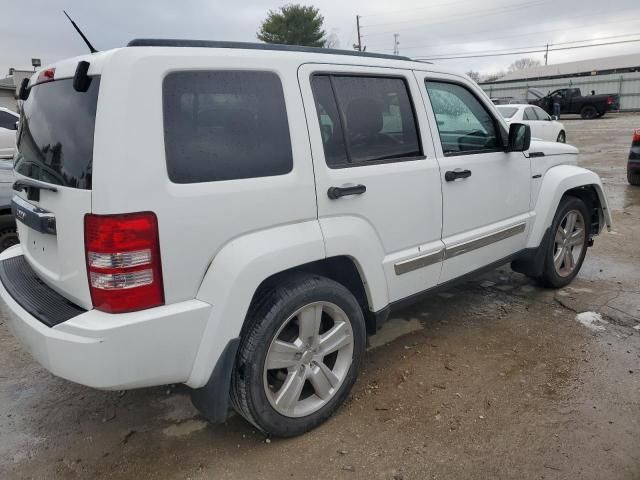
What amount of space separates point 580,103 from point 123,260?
108 ft

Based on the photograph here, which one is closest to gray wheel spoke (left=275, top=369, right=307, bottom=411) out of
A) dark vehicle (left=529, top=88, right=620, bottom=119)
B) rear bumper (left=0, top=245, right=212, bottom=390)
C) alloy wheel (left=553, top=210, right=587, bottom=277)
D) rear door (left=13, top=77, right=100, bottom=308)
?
rear bumper (left=0, top=245, right=212, bottom=390)

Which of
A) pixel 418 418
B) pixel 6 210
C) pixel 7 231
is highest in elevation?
pixel 6 210

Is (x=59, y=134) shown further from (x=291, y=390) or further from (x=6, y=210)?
(x=6, y=210)

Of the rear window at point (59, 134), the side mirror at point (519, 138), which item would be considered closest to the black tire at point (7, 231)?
the rear window at point (59, 134)

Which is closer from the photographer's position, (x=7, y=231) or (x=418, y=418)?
(x=418, y=418)

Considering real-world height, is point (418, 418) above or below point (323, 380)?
below

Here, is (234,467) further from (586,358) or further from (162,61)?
(586,358)

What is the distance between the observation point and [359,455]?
8.29 feet

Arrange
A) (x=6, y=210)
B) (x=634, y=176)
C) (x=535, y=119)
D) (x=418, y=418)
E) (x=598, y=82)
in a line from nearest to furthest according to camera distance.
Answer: (x=418, y=418), (x=6, y=210), (x=634, y=176), (x=535, y=119), (x=598, y=82)

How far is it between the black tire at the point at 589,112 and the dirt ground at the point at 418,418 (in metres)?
29.6

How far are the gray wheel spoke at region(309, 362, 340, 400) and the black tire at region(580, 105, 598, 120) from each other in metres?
31.9

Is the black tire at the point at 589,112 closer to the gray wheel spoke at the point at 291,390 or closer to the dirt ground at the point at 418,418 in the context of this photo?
the dirt ground at the point at 418,418

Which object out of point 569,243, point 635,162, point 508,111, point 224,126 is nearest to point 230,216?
point 224,126

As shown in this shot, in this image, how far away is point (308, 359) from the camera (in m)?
2.66
